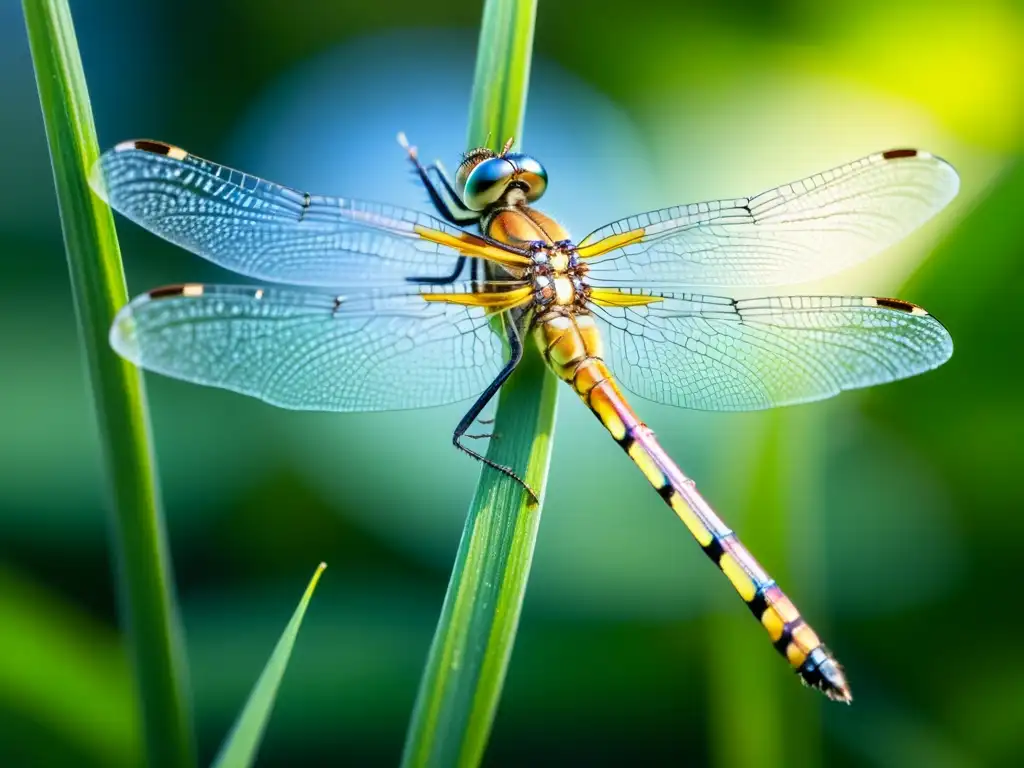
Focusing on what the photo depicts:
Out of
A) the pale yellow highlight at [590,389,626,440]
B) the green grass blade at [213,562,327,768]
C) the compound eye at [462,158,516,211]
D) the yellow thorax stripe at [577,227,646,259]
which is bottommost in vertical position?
the green grass blade at [213,562,327,768]

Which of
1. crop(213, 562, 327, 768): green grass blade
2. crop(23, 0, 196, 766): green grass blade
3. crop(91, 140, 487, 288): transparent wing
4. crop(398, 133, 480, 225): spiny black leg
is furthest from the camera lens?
crop(398, 133, 480, 225): spiny black leg

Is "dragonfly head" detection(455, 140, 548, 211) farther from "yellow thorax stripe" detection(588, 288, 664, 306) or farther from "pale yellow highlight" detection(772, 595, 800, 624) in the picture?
"pale yellow highlight" detection(772, 595, 800, 624)

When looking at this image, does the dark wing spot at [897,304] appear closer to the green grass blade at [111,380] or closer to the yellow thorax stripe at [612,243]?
the yellow thorax stripe at [612,243]

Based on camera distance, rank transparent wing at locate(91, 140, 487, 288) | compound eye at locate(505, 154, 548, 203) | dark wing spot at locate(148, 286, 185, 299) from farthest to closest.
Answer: compound eye at locate(505, 154, 548, 203) < transparent wing at locate(91, 140, 487, 288) < dark wing spot at locate(148, 286, 185, 299)

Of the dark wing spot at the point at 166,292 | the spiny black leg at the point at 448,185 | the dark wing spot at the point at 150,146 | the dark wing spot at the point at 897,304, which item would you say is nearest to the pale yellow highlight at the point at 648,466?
the dark wing spot at the point at 897,304

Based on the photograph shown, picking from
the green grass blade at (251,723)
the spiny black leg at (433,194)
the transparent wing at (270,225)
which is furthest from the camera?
the spiny black leg at (433,194)

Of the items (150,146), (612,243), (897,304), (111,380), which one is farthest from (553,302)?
(111,380)

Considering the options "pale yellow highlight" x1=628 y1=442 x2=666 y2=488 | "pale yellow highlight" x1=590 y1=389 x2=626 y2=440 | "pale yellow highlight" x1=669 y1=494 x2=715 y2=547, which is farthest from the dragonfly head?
"pale yellow highlight" x1=669 y1=494 x2=715 y2=547
